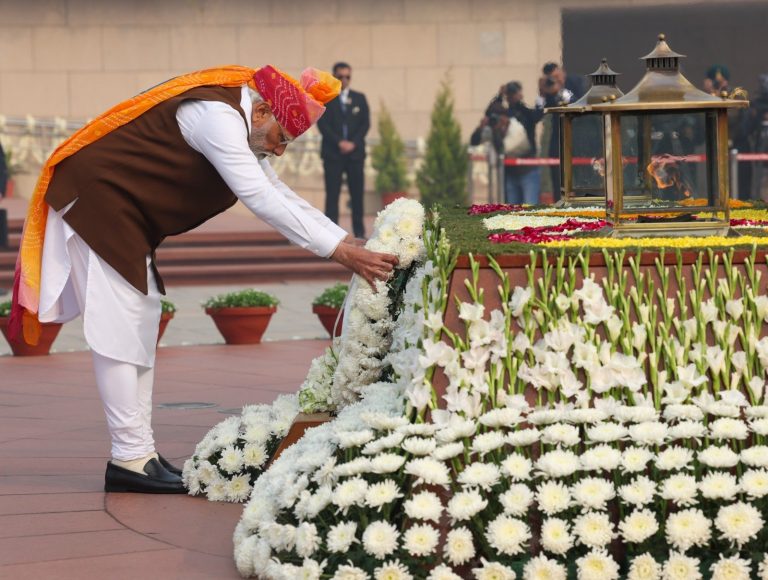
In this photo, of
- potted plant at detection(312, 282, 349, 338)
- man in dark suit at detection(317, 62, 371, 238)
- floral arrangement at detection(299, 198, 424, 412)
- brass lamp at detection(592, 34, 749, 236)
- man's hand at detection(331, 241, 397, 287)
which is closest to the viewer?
brass lamp at detection(592, 34, 749, 236)

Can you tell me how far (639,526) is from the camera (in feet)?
13.5

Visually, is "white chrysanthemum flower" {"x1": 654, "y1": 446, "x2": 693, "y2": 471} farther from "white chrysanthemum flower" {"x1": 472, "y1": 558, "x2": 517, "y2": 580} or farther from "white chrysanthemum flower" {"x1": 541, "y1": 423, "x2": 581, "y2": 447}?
"white chrysanthemum flower" {"x1": 472, "y1": 558, "x2": 517, "y2": 580}

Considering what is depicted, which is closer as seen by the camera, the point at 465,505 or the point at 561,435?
the point at 465,505

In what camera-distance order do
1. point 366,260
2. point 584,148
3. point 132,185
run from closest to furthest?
1. point 366,260
2. point 132,185
3. point 584,148

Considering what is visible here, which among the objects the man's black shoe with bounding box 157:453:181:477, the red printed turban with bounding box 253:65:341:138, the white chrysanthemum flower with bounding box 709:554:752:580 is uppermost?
the red printed turban with bounding box 253:65:341:138

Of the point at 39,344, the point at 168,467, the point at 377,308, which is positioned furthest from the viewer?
the point at 39,344

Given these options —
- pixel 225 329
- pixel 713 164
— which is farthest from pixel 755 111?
pixel 713 164

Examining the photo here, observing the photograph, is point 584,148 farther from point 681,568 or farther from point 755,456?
point 681,568

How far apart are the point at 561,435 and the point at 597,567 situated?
0.39 metres

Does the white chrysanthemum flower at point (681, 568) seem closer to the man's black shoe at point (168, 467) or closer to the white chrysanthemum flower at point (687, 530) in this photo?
the white chrysanthemum flower at point (687, 530)

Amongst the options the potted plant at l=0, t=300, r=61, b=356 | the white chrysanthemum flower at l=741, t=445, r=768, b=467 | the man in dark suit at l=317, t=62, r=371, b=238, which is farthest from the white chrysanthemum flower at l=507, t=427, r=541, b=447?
the man in dark suit at l=317, t=62, r=371, b=238

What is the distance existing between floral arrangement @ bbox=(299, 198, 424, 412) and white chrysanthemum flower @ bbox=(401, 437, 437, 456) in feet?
3.22

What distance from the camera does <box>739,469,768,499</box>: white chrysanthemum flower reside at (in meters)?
4.15

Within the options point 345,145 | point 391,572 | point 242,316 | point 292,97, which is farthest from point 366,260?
point 345,145
